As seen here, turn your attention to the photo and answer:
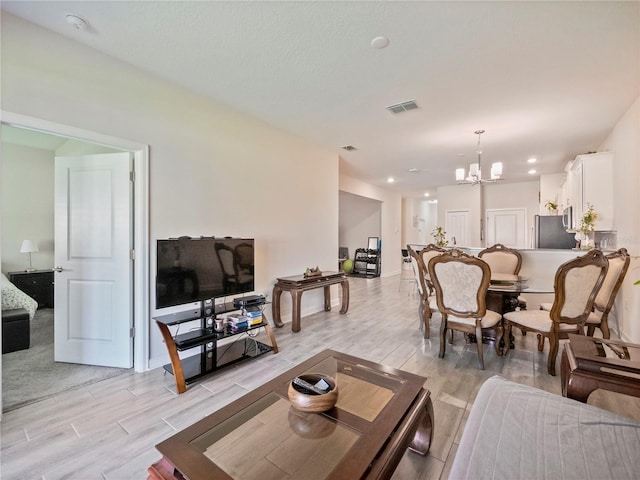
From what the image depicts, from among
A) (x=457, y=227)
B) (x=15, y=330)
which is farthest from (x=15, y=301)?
(x=457, y=227)

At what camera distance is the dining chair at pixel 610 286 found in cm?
256

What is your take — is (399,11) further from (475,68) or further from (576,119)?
(576,119)

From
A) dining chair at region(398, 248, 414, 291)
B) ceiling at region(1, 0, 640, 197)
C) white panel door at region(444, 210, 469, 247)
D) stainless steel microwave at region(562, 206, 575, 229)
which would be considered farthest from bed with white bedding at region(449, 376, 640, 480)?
white panel door at region(444, 210, 469, 247)

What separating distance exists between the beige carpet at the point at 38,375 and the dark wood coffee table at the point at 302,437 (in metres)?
2.05

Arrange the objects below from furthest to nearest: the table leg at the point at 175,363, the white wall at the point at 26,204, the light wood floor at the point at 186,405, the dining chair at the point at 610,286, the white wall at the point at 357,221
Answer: the white wall at the point at 357,221 → the white wall at the point at 26,204 → the dining chair at the point at 610,286 → the table leg at the point at 175,363 → the light wood floor at the point at 186,405

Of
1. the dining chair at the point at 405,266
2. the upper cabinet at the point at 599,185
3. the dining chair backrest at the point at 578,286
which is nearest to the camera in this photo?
the dining chair backrest at the point at 578,286

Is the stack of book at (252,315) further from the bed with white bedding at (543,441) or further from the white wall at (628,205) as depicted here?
the white wall at (628,205)

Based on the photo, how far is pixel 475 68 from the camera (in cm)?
259

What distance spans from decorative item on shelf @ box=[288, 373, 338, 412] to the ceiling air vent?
3131mm

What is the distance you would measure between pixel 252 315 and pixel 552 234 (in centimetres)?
601

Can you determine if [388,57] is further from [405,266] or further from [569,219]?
[405,266]

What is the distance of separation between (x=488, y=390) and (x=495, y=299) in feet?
7.34

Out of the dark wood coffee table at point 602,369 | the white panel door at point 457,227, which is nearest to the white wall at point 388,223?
the white panel door at point 457,227

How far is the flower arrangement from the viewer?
3.96m
